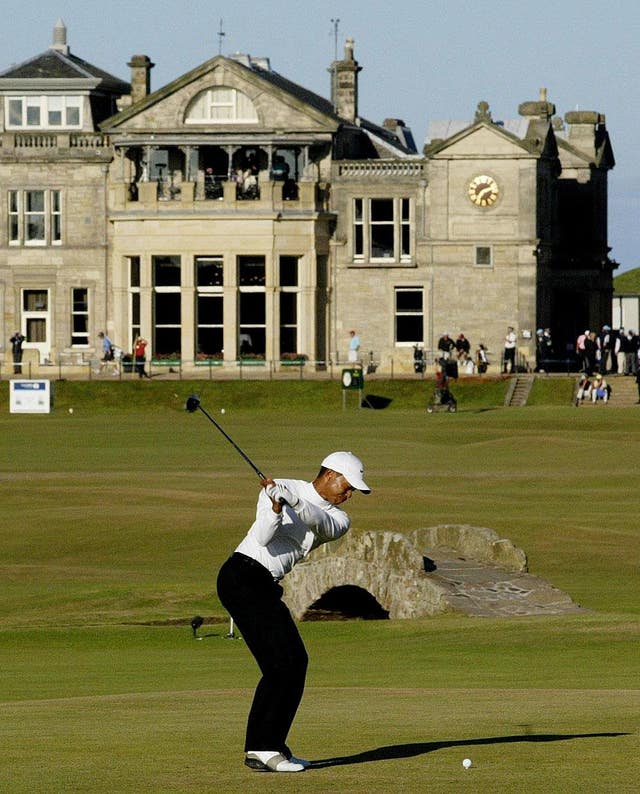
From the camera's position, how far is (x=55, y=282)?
261 ft

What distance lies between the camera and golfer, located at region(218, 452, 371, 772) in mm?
11852

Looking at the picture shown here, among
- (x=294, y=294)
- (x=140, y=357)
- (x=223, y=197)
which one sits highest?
(x=223, y=197)

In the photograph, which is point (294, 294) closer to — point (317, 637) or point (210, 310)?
point (210, 310)

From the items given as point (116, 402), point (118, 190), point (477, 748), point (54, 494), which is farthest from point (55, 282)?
point (477, 748)

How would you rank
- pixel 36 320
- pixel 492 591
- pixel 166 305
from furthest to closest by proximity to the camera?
1. pixel 36 320
2. pixel 166 305
3. pixel 492 591

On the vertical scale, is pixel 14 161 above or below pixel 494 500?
above

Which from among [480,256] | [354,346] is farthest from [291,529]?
[480,256]

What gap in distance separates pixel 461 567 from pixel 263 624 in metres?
11.7

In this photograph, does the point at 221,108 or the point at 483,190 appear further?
the point at 221,108

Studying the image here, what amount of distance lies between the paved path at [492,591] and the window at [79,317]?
2251 inches

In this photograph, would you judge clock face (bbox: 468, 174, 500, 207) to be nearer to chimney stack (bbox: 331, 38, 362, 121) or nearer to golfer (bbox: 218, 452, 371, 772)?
chimney stack (bbox: 331, 38, 362, 121)

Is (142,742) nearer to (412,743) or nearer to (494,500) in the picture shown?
(412,743)

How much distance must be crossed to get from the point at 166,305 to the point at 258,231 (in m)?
4.82

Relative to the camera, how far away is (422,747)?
12.3m
